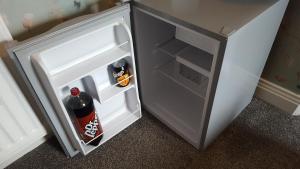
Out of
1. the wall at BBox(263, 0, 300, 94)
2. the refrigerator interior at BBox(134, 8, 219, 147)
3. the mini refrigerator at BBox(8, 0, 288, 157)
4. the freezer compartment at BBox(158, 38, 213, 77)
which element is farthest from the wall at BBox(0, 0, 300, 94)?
the freezer compartment at BBox(158, 38, 213, 77)

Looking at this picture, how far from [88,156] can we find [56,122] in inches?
12.2

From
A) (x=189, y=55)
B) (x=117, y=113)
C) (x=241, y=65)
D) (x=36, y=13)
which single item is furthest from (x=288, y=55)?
(x=36, y=13)

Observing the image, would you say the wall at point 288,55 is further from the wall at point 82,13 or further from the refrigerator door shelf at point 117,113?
the refrigerator door shelf at point 117,113

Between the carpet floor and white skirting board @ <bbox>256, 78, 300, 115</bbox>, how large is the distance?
8 cm

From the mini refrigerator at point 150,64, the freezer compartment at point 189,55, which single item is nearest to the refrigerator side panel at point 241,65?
the mini refrigerator at point 150,64

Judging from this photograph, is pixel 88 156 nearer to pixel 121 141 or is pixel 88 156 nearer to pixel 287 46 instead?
pixel 121 141

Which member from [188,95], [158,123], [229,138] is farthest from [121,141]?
→ [229,138]

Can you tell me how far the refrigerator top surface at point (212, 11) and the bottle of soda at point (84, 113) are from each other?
1.64 feet

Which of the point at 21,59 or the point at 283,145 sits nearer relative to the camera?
the point at 21,59

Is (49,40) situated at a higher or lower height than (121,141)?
higher

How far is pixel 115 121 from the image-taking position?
1317 millimetres

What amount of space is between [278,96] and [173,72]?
0.68m

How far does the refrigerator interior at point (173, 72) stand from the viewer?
3.72 feet

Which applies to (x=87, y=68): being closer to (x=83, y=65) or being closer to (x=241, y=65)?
(x=83, y=65)
